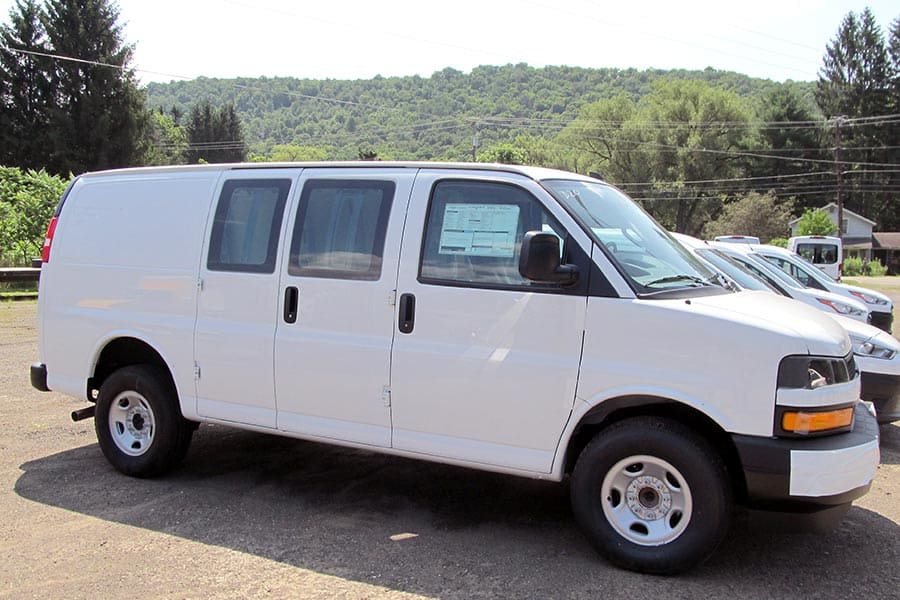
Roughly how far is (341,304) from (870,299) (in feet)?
40.3

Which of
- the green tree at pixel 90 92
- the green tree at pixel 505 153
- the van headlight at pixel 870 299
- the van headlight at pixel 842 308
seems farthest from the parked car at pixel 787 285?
the green tree at pixel 505 153

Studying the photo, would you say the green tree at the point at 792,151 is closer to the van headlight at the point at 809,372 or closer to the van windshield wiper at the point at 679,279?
the van windshield wiper at the point at 679,279

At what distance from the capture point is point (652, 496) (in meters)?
4.08

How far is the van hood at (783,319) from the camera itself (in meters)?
3.83

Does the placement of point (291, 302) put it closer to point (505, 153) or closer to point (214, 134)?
point (505, 153)

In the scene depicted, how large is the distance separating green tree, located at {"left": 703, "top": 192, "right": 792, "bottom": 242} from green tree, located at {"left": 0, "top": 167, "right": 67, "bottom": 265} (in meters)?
50.1

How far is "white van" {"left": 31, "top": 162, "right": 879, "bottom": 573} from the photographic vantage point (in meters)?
3.87

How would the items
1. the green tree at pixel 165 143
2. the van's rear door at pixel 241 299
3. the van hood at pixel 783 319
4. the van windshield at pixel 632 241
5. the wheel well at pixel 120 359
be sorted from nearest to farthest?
the van hood at pixel 783 319 < the van windshield at pixel 632 241 < the van's rear door at pixel 241 299 < the wheel well at pixel 120 359 < the green tree at pixel 165 143

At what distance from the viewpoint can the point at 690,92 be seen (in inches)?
2717

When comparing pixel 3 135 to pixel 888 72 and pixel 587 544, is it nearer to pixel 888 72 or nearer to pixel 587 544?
pixel 587 544

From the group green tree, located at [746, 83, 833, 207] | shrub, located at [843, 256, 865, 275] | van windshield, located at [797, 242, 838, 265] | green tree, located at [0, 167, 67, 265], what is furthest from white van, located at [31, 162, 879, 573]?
green tree, located at [746, 83, 833, 207]

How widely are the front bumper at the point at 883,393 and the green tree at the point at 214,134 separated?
86.2 meters

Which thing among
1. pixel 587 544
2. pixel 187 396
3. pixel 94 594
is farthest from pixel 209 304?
pixel 587 544

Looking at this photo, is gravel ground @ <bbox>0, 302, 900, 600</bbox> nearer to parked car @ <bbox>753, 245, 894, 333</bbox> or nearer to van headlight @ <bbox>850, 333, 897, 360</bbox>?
van headlight @ <bbox>850, 333, 897, 360</bbox>
